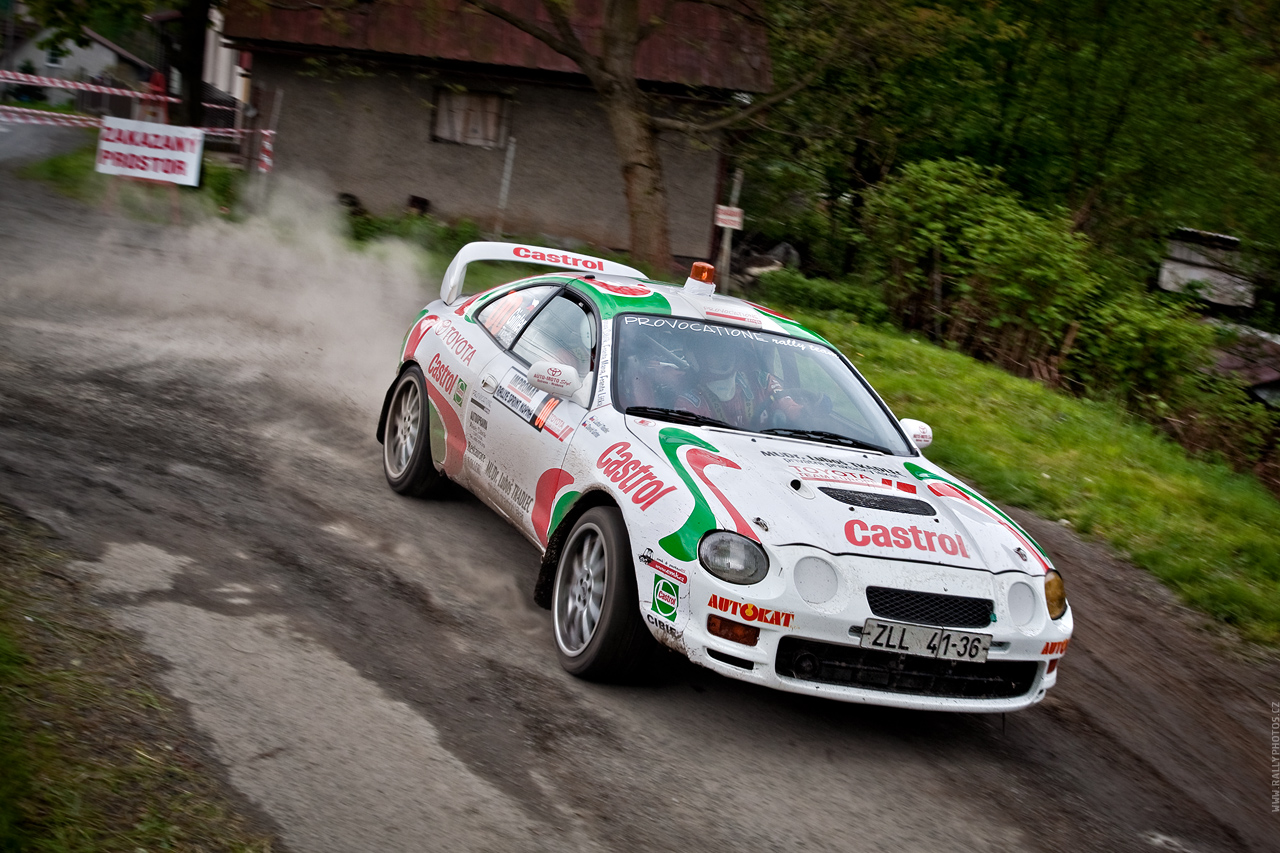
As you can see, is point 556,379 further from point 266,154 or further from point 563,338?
point 266,154

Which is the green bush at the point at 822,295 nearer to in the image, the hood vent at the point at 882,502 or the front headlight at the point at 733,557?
the hood vent at the point at 882,502

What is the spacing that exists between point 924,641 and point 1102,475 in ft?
18.9

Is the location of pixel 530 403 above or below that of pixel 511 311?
below

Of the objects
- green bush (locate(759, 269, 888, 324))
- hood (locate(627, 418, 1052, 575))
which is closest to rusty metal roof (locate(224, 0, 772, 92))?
green bush (locate(759, 269, 888, 324))

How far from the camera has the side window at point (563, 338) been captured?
5816 mm

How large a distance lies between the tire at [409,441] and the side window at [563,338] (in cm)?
93

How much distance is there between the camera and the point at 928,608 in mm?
4480

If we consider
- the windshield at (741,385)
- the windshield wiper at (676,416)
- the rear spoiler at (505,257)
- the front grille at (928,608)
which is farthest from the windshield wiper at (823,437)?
the rear spoiler at (505,257)

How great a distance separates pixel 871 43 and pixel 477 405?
1164 centimetres

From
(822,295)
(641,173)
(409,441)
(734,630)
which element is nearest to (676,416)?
(734,630)

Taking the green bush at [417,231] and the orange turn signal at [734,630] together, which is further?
the green bush at [417,231]

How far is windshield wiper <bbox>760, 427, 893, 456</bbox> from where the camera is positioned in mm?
5559

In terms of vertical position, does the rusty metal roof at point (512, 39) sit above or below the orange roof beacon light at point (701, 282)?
above

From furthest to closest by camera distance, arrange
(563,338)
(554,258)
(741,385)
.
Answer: (554,258) < (563,338) < (741,385)
